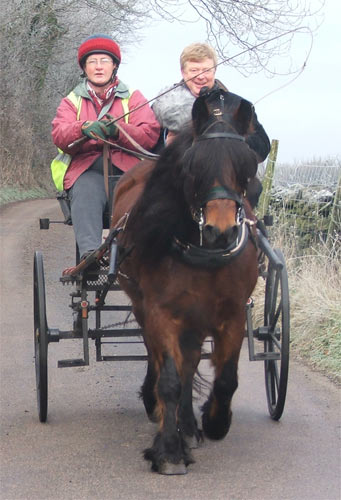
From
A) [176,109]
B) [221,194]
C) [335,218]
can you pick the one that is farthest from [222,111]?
[335,218]

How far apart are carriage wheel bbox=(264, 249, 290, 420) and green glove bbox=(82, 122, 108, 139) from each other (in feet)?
4.65

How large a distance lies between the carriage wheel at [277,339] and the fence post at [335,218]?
391cm

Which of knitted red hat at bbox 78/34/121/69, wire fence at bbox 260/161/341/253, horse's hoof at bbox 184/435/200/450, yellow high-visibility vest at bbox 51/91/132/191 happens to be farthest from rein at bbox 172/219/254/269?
wire fence at bbox 260/161/341/253

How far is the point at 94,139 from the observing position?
20.2 ft

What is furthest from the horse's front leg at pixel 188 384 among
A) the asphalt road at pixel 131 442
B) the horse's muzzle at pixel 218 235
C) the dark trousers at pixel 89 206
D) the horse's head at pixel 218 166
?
the dark trousers at pixel 89 206

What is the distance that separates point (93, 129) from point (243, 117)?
5.60 feet

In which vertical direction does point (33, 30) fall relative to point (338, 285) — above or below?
above

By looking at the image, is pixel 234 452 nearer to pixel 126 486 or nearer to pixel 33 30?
pixel 126 486

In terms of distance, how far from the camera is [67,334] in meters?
6.14

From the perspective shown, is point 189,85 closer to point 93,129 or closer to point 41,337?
point 93,129

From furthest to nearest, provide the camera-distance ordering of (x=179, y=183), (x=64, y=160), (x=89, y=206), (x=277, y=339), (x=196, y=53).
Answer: (x=64, y=160) → (x=89, y=206) → (x=277, y=339) → (x=196, y=53) → (x=179, y=183)

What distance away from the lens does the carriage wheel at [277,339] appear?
5.54 metres

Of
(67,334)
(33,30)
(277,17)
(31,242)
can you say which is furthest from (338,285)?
(33,30)

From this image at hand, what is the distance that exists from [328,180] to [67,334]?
19.5ft
